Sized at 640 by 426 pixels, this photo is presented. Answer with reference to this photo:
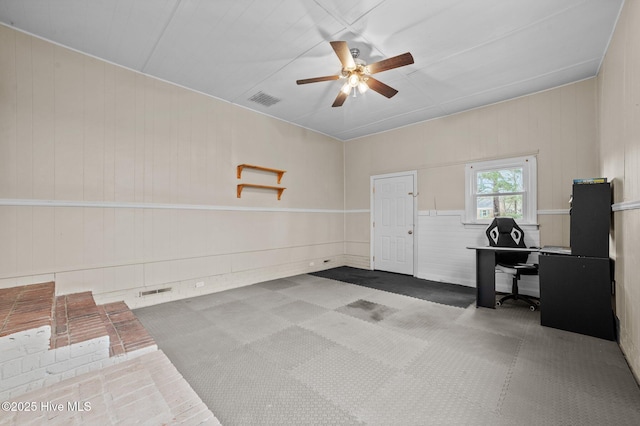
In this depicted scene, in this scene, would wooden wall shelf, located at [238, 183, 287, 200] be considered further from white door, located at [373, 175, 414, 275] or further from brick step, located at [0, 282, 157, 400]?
brick step, located at [0, 282, 157, 400]

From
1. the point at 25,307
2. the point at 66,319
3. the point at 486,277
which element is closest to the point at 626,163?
the point at 486,277

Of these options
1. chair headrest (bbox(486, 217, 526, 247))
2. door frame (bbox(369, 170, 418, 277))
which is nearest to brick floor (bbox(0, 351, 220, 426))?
chair headrest (bbox(486, 217, 526, 247))

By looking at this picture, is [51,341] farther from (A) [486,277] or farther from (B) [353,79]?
(A) [486,277]

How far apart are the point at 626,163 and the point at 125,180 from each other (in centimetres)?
537

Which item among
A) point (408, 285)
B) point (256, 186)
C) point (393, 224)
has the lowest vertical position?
point (408, 285)

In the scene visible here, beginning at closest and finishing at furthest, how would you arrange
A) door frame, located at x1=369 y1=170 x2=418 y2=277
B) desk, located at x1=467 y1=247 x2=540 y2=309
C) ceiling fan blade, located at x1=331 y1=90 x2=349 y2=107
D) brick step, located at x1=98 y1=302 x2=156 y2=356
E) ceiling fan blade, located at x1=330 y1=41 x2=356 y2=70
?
brick step, located at x1=98 y1=302 x2=156 y2=356 → ceiling fan blade, located at x1=330 y1=41 x2=356 y2=70 → ceiling fan blade, located at x1=331 y1=90 x2=349 y2=107 → desk, located at x1=467 y1=247 x2=540 y2=309 → door frame, located at x1=369 y1=170 x2=418 y2=277

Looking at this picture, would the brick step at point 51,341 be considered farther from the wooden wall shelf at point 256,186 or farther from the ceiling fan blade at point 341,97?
the ceiling fan blade at point 341,97

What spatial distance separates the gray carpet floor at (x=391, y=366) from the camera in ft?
5.67

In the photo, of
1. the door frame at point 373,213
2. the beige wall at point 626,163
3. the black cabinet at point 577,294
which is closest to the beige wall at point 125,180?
the door frame at point 373,213

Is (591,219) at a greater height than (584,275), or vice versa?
(591,219)

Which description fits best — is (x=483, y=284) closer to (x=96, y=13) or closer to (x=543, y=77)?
(x=543, y=77)

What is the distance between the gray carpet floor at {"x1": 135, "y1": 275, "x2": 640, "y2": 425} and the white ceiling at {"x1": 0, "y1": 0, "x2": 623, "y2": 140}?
3151 millimetres

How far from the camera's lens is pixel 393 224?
593 centimetres

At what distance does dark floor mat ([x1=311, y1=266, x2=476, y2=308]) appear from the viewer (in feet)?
13.4
